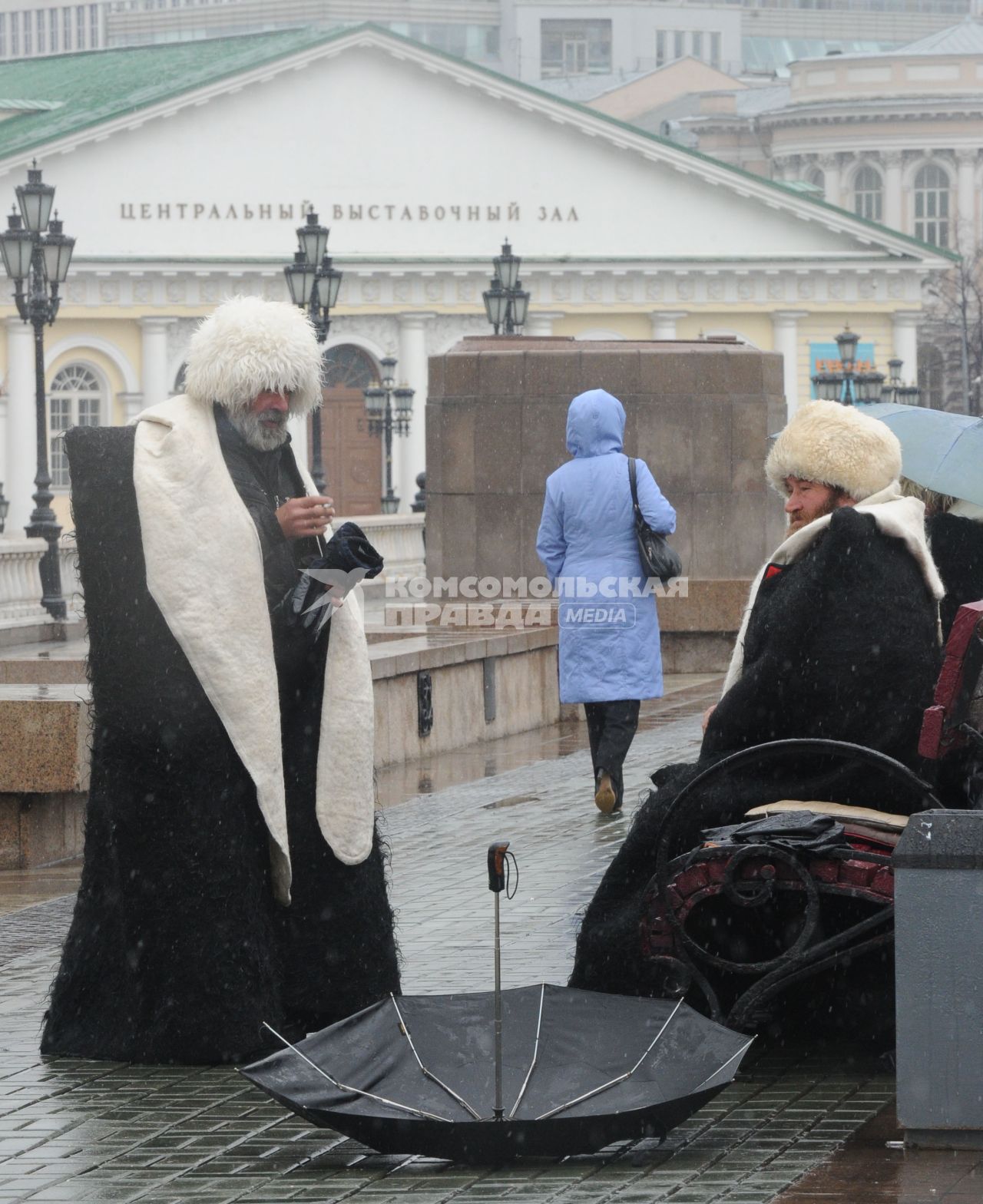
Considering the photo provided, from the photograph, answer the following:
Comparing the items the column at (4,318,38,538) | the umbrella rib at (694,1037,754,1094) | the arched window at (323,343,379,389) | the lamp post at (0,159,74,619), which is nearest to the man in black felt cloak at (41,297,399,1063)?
the umbrella rib at (694,1037,754,1094)

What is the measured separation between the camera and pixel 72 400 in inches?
1972

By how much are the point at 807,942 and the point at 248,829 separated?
4.00 ft

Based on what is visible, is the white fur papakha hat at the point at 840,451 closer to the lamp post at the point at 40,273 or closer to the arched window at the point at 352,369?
the lamp post at the point at 40,273

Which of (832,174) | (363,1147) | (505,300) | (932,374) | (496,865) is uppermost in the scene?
(832,174)

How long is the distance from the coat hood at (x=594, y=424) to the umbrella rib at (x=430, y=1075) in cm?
497

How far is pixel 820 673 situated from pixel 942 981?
102 centimetres

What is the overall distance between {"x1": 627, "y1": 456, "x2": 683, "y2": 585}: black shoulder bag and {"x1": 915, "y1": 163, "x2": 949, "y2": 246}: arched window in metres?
68.9

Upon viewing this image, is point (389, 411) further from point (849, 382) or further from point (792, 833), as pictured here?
point (792, 833)

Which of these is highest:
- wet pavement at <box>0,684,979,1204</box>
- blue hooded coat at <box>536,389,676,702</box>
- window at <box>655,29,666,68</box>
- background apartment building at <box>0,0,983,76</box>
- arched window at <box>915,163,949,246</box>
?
background apartment building at <box>0,0,983,76</box>

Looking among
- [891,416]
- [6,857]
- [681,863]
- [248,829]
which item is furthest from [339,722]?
[6,857]

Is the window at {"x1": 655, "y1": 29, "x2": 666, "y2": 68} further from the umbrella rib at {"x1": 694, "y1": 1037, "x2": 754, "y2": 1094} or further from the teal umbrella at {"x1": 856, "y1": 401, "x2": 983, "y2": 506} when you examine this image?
the umbrella rib at {"x1": 694, "y1": 1037, "x2": 754, "y2": 1094}

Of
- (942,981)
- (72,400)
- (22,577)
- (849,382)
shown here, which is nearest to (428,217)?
(72,400)

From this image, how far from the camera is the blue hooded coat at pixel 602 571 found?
9.71 metres

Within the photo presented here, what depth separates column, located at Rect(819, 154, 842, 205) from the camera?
257 feet
